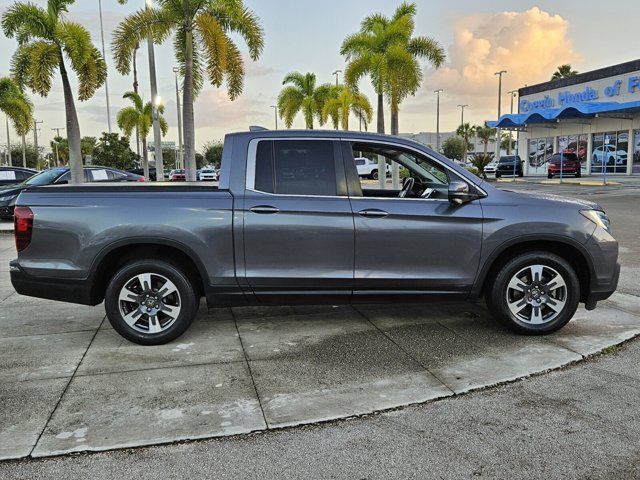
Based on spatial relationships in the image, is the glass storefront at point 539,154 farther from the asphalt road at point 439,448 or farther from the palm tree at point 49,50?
the asphalt road at point 439,448

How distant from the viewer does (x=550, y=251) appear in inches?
198

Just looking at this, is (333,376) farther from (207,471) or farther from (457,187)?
(457,187)

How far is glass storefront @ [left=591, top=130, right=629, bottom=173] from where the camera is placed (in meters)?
34.3

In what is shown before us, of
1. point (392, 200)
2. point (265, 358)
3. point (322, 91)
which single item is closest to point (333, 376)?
point (265, 358)

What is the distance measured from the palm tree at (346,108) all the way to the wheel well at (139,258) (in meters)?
29.0

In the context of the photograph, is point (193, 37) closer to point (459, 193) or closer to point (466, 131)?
point (459, 193)

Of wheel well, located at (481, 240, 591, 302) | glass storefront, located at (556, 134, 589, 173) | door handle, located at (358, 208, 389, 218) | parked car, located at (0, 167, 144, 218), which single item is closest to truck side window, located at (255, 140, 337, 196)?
door handle, located at (358, 208, 389, 218)

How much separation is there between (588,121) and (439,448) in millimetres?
38299

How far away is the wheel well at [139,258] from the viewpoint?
15.5ft

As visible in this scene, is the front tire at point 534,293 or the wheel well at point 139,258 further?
the front tire at point 534,293

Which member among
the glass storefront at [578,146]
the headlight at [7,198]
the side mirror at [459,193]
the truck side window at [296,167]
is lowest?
the headlight at [7,198]

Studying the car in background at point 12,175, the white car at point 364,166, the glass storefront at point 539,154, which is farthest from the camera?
the glass storefront at point 539,154

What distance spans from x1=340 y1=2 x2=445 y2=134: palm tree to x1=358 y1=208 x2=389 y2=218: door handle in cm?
1973

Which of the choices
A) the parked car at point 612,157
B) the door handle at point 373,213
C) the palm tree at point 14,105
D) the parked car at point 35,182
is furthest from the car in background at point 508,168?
the door handle at point 373,213
